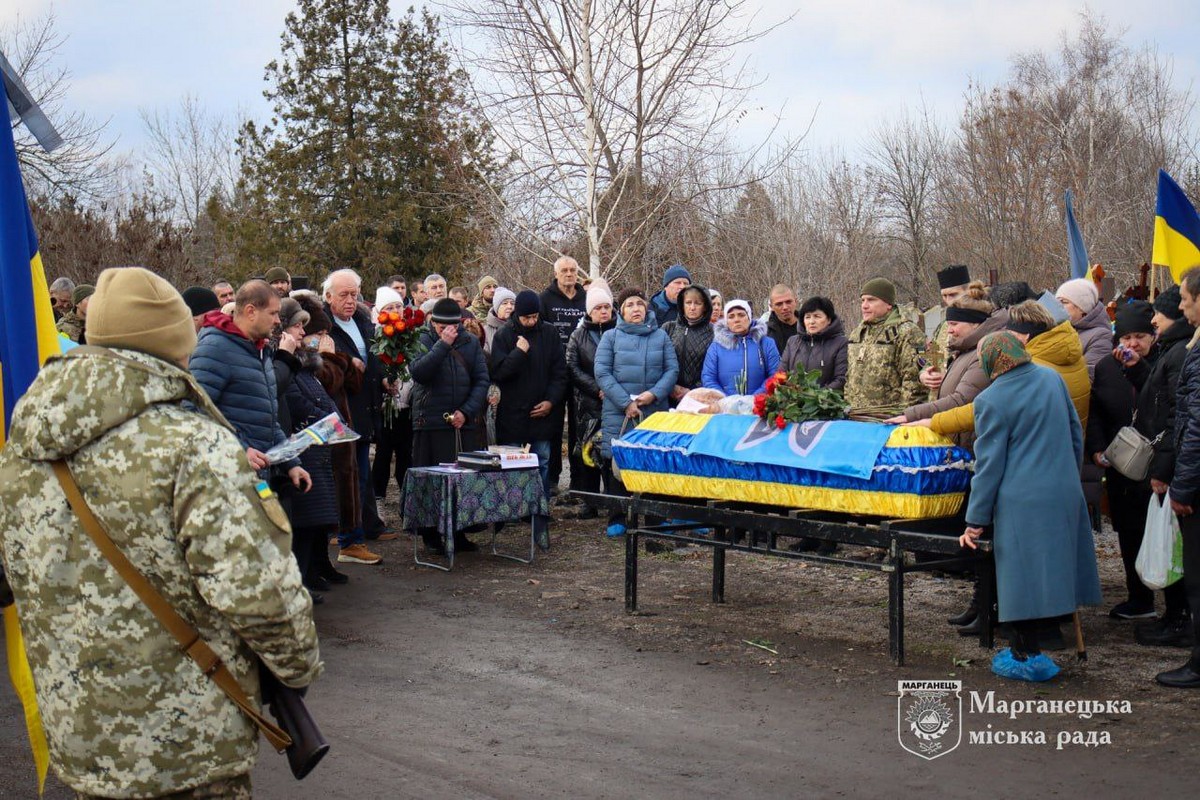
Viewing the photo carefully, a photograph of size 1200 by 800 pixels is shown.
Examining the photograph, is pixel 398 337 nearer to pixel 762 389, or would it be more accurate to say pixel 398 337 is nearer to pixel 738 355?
pixel 738 355

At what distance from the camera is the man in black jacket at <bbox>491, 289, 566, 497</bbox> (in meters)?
11.0

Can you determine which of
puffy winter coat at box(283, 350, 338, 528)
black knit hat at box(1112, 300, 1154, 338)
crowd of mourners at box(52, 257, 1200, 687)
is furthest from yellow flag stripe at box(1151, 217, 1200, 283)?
puffy winter coat at box(283, 350, 338, 528)

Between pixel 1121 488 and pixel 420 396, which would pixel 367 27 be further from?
pixel 1121 488

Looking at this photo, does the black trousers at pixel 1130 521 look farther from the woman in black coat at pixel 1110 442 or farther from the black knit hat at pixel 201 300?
the black knit hat at pixel 201 300

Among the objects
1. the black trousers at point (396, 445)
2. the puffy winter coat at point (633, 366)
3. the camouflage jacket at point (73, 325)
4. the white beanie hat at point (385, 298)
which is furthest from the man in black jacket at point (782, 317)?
the camouflage jacket at point (73, 325)

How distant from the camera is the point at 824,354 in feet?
32.2

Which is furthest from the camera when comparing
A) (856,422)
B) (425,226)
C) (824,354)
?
(425,226)

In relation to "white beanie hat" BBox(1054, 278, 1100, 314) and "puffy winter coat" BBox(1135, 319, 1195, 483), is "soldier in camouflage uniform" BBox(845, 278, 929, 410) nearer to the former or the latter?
"white beanie hat" BBox(1054, 278, 1100, 314)

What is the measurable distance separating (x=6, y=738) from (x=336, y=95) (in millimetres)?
24651

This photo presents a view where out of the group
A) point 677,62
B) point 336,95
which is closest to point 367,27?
point 336,95

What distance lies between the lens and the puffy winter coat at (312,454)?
27.0 ft

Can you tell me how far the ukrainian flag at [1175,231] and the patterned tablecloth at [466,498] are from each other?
5.24 meters

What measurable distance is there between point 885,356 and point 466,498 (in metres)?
3.52

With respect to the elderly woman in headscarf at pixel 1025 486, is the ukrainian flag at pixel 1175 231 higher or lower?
higher
